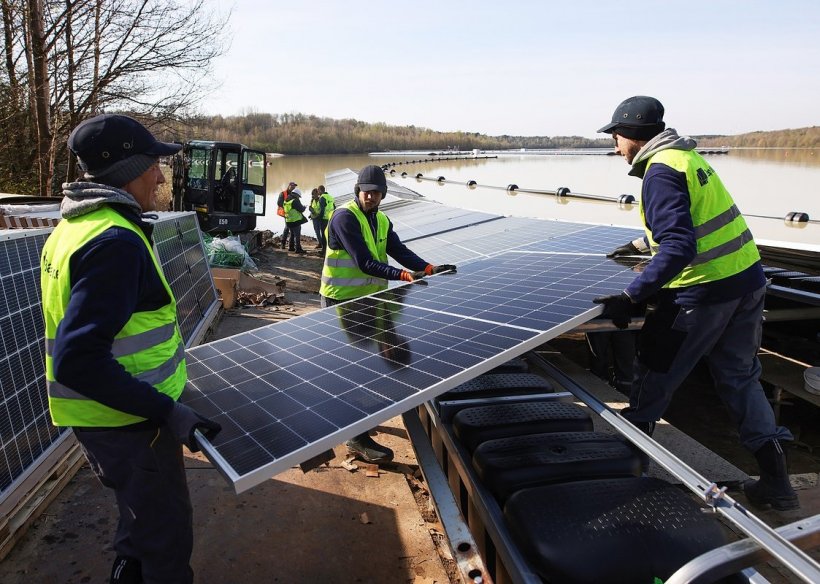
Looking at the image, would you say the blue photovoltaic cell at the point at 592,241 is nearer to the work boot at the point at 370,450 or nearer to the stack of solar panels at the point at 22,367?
the work boot at the point at 370,450

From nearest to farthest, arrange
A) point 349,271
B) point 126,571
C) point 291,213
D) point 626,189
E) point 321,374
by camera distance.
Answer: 1. point 126,571
2. point 321,374
3. point 349,271
4. point 626,189
5. point 291,213

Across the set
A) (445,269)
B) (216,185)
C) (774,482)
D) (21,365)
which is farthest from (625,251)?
(216,185)

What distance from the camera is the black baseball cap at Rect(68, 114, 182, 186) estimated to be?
7.15 feet

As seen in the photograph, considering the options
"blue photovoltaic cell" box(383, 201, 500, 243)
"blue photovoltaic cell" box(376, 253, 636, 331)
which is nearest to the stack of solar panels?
"blue photovoltaic cell" box(376, 253, 636, 331)

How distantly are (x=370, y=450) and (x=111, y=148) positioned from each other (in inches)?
123

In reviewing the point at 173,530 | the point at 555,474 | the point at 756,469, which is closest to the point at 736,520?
the point at 555,474

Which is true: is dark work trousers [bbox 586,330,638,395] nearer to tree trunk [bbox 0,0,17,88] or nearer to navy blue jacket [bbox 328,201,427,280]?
navy blue jacket [bbox 328,201,427,280]

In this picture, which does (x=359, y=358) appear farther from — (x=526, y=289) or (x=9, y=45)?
(x=9, y=45)

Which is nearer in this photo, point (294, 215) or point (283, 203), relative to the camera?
point (294, 215)

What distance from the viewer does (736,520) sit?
69.0 inches

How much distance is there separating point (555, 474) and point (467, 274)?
2.34 m

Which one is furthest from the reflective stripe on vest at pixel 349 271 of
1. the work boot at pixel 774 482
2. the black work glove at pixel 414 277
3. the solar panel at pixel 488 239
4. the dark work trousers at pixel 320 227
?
the dark work trousers at pixel 320 227

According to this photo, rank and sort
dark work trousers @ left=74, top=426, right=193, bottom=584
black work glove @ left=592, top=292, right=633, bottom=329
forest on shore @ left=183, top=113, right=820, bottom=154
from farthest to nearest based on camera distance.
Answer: forest on shore @ left=183, top=113, right=820, bottom=154 < black work glove @ left=592, top=292, right=633, bottom=329 < dark work trousers @ left=74, top=426, right=193, bottom=584

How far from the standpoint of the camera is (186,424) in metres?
2.12
